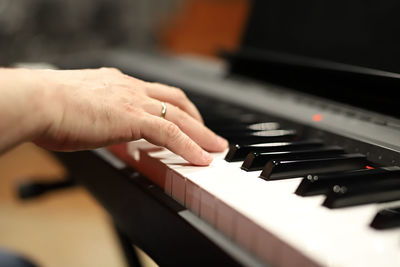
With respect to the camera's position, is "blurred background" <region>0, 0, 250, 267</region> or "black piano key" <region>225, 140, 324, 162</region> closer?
"black piano key" <region>225, 140, 324, 162</region>

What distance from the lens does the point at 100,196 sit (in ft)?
3.18

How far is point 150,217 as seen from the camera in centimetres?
74

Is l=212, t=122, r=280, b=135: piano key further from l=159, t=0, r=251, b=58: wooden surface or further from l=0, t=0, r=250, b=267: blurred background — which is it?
l=159, t=0, r=251, b=58: wooden surface

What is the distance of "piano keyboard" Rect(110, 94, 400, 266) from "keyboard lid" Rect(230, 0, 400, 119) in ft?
0.67

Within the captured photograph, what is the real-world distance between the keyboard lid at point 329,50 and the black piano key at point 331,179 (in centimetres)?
31

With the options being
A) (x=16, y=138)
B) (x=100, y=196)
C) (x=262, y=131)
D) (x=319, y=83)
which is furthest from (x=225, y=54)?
(x=16, y=138)

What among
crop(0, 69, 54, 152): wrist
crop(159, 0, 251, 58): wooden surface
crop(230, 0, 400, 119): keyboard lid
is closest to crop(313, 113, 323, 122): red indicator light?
crop(230, 0, 400, 119): keyboard lid

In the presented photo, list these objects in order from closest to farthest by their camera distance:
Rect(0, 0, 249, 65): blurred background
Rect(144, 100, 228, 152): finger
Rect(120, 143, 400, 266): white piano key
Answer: Rect(120, 143, 400, 266): white piano key, Rect(144, 100, 228, 152): finger, Rect(0, 0, 249, 65): blurred background

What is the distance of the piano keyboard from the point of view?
48cm

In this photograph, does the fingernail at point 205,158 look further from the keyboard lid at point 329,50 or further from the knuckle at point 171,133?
the keyboard lid at point 329,50

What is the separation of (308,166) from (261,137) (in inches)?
6.9

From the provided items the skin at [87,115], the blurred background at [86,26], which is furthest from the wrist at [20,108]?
the blurred background at [86,26]

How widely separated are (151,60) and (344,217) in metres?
1.44

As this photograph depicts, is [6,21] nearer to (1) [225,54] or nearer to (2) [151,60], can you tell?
(2) [151,60]
